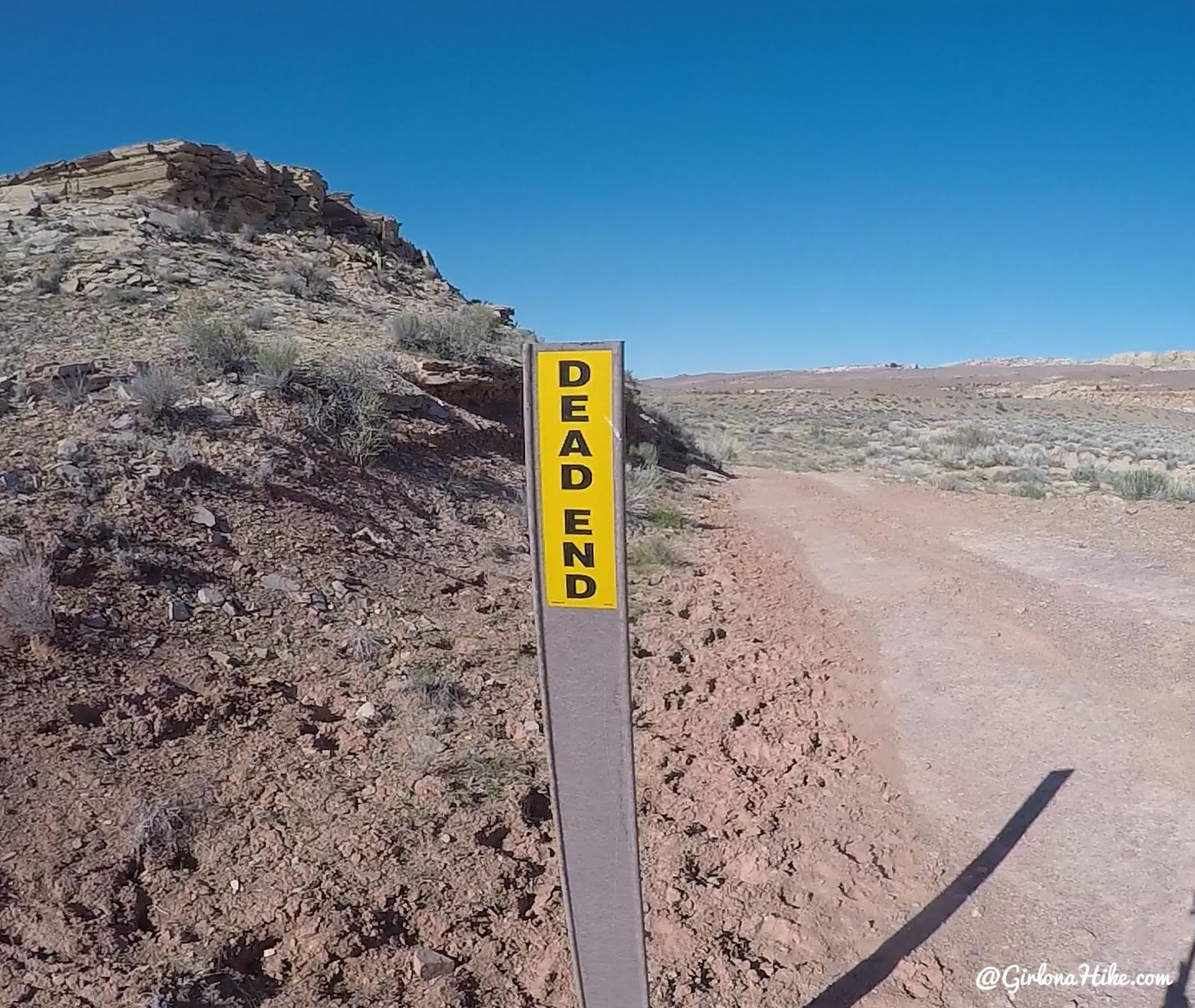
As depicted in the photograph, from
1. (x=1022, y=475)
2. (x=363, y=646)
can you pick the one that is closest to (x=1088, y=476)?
(x=1022, y=475)

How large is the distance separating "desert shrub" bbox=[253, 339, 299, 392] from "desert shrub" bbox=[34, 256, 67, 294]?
4.53 meters

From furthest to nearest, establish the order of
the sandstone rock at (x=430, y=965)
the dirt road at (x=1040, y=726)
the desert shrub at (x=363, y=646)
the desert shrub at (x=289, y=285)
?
the desert shrub at (x=289, y=285) → the desert shrub at (x=363, y=646) → the dirt road at (x=1040, y=726) → the sandstone rock at (x=430, y=965)

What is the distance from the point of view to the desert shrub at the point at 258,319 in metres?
11.8

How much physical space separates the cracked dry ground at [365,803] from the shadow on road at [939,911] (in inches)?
2.7

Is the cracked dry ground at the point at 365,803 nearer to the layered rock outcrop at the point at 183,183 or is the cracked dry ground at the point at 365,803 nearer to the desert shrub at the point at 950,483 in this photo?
the desert shrub at the point at 950,483

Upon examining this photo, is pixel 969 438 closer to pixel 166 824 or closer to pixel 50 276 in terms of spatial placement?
pixel 50 276

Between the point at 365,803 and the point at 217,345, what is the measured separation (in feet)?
22.1

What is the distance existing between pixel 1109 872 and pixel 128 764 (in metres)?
4.89

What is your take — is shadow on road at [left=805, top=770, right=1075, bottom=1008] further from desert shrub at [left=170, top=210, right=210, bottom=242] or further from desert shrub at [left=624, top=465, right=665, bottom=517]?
desert shrub at [left=170, top=210, right=210, bottom=242]

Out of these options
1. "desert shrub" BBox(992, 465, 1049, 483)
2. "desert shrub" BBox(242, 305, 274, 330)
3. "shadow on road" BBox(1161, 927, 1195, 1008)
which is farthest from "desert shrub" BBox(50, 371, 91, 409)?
"desert shrub" BBox(992, 465, 1049, 483)

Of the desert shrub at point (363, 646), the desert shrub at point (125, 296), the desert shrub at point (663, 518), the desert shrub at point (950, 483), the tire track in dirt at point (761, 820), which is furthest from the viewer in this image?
the desert shrub at point (950, 483)

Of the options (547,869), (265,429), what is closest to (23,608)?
(547,869)

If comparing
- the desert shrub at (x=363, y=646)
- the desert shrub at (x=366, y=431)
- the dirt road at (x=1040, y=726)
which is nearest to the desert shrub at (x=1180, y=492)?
the dirt road at (x=1040, y=726)

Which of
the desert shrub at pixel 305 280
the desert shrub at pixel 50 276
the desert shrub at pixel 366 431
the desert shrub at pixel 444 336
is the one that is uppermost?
the desert shrub at pixel 305 280
